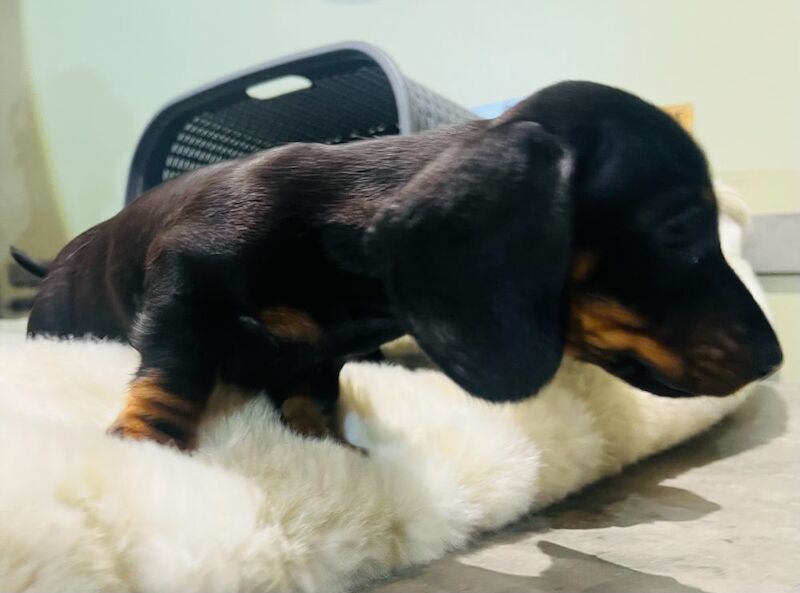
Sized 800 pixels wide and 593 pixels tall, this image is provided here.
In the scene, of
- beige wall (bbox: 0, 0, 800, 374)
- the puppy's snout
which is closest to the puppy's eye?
the puppy's snout

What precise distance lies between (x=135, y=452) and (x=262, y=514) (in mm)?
→ 121

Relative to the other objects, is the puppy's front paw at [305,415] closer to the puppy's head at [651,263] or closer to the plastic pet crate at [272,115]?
the puppy's head at [651,263]

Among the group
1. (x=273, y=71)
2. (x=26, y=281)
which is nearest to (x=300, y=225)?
(x=273, y=71)

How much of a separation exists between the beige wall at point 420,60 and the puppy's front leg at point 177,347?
4.74 ft

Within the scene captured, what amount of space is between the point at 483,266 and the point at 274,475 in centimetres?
27

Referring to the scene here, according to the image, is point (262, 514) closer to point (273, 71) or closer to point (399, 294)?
point (399, 294)

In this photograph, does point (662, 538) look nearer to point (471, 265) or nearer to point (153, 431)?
point (471, 265)

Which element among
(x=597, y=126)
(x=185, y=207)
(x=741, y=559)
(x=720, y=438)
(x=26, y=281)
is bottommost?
(x=26, y=281)

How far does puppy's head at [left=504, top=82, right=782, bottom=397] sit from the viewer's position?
76 centimetres

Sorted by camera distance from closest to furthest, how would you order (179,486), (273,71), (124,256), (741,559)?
(179,486), (741,559), (124,256), (273,71)

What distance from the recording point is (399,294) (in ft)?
2.25

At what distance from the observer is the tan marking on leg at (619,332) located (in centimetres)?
77

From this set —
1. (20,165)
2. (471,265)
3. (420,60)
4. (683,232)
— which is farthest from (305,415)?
(20,165)

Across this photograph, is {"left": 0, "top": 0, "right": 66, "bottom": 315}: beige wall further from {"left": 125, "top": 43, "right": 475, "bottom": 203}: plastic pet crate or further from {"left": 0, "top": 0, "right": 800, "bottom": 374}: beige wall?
{"left": 125, "top": 43, "right": 475, "bottom": 203}: plastic pet crate
